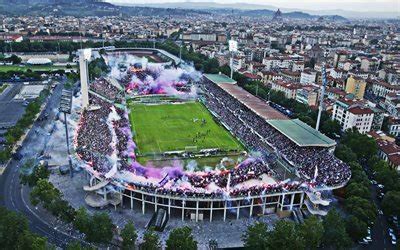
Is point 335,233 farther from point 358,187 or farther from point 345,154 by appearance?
point 345,154

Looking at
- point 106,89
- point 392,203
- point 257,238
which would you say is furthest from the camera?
point 106,89

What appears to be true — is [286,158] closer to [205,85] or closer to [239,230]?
[239,230]

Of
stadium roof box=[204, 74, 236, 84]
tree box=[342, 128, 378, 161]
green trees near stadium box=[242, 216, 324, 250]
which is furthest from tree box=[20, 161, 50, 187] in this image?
stadium roof box=[204, 74, 236, 84]

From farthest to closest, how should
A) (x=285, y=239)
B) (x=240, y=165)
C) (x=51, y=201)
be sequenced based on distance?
(x=240, y=165), (x=51, y=201), (x=285, y=239)

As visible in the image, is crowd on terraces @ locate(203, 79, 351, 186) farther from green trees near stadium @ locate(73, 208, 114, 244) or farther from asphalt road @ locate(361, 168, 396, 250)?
green trees near stadium @ locate(73, 208, 114, 244)

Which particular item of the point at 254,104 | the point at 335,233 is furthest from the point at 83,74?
the point at 335,233
